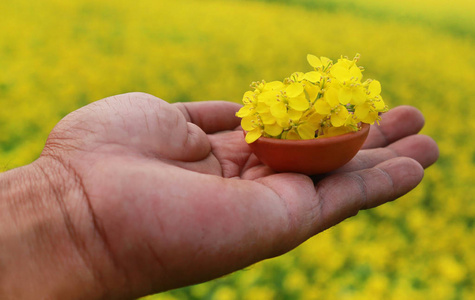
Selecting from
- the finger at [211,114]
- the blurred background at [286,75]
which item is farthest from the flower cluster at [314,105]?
the blurred background at [286,75]

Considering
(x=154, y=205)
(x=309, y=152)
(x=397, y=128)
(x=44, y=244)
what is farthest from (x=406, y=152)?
(x=44, y=244)

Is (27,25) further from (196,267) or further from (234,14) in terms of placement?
(196,267)

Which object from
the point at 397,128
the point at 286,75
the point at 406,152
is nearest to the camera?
the point at 406,152

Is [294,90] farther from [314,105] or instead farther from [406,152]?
[406,152]

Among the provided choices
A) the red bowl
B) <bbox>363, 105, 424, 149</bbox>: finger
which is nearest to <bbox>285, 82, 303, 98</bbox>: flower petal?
the red bowl

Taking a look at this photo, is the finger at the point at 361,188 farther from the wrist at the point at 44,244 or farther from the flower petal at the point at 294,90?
the wrist at the point at 44,244

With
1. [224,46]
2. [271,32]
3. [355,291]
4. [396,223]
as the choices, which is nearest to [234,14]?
[271,32]

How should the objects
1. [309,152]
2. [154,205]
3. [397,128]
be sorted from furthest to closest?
1. [397,128]
2. [309,152]
3. [154,205]
